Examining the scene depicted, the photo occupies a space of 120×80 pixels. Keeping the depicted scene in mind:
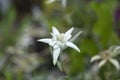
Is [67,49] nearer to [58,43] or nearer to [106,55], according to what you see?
[106,55]

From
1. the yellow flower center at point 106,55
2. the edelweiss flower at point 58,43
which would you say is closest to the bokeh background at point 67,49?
the yellow flower center at point 106,55

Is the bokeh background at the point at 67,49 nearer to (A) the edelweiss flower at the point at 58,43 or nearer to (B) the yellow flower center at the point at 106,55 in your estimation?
(B) the yellow flower center at the point at 106,55

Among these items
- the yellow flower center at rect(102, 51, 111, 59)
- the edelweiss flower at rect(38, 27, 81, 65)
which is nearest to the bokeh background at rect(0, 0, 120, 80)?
the yellow flower center at rect(102, 51, 111, 59)

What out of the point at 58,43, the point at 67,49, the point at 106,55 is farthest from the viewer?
the point at 67,49

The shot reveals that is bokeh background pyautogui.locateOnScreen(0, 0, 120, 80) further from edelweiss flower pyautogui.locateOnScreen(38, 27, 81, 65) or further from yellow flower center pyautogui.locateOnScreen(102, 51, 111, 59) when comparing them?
edelweiss flower pyautogui.locateOnScreen(38, 27, 81, 65)

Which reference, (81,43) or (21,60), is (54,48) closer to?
(81,43)

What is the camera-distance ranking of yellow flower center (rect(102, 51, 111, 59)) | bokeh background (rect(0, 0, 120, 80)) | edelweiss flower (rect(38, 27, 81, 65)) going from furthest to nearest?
bokeh background (rect(0, 0, 120, 80)), yellow flower center (rect(102, 51, 111, 59)), edelweiss flower (rect(38, 27, 81, 65))

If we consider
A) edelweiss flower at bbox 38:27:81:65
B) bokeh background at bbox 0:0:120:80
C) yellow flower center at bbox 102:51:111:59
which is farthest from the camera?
bokeh background at bbox 0:0:120:80

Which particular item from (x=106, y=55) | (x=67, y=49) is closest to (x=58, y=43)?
(x=106, y=55)
